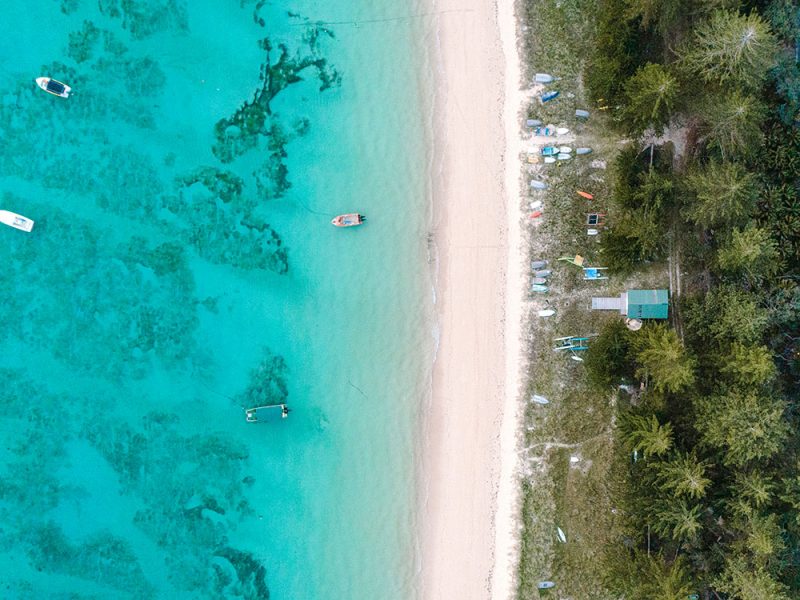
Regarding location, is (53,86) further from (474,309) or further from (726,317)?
(726,317)

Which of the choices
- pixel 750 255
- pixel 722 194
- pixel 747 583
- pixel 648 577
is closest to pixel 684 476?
pixel 648 577

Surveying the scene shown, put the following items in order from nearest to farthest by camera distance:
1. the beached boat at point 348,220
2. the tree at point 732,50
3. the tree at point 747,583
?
the tree at point 732,50 < the tree at point 747,583 < the beached boat at point 348,220

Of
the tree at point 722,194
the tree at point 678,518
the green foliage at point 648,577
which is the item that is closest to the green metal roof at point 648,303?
the tree at point 722,194

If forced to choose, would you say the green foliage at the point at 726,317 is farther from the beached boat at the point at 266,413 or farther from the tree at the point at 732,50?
the beached boat at the point at 266,413

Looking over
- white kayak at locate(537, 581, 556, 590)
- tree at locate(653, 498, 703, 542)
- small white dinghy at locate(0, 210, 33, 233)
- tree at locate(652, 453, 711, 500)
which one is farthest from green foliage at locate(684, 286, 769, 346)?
small white dinghy at locate(0, 210, 33, 233)

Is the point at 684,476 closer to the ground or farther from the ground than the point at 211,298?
closer to the ground

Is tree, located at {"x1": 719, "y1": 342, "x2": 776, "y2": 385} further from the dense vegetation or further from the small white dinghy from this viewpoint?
the small white dinghy
